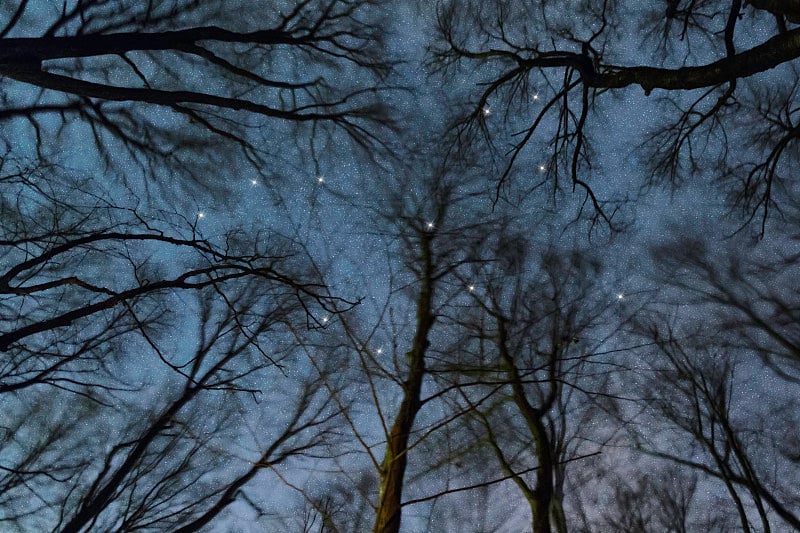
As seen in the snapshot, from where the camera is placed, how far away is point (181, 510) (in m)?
8.09

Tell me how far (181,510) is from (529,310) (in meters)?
6.82

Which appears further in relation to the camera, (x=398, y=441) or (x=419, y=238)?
(x=419, y=238)

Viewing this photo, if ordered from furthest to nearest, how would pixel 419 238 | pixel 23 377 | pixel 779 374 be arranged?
1. pixel 779 374
2. pixel 23 377
3. pixel 419 238

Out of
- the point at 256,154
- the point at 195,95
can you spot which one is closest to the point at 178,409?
the point at 256,154

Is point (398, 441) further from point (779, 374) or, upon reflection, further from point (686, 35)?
point (779, 374)

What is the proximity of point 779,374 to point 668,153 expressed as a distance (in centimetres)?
482

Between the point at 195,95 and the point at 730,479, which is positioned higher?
the point at 195,95

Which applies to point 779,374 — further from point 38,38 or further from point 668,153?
point 38,38

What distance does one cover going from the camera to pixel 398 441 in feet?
13.9

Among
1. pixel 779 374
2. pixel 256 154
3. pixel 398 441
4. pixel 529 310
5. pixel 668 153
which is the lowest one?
pixel 398 441

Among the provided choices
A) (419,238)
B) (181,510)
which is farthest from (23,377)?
(419,238)

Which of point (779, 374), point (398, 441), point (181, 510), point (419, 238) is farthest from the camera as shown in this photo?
point (779, 374)

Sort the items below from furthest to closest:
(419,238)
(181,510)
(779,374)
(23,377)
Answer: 1. (779,374)
2. (181,510)
3. (23,377)
4. (419,238)

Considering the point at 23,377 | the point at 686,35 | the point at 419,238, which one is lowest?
the point at 23,377
